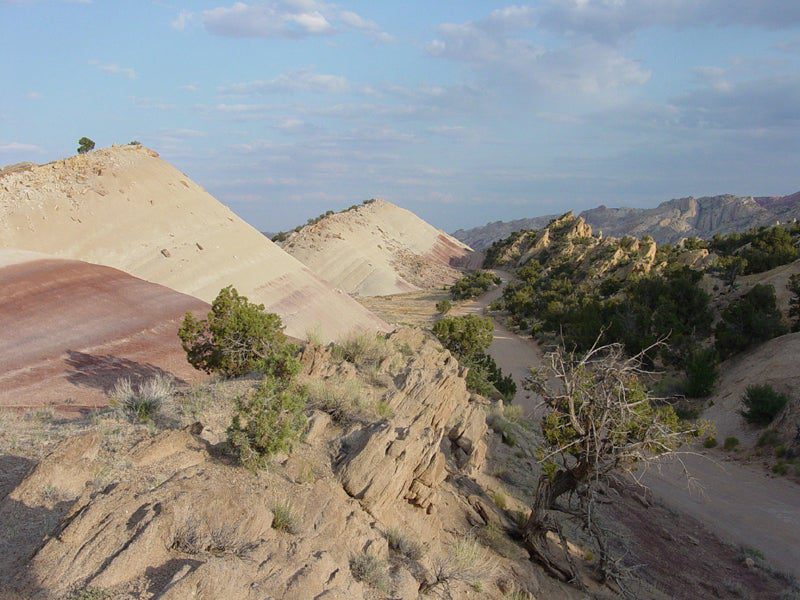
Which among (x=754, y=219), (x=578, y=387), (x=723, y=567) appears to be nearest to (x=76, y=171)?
(x=578, y=387)

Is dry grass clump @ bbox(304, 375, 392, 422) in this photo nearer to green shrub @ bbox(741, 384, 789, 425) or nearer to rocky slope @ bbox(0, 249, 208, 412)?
rocky slope @ bbox(0, 249, 208, 412)

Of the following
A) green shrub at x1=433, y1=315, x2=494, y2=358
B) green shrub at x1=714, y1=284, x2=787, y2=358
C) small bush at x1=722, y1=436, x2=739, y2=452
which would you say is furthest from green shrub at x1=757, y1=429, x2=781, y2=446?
green shrub at x1=433, y1=315, x2=494, y2=358

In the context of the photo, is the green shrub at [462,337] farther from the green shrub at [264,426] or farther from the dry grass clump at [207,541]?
the dry grass clump at [207,541]

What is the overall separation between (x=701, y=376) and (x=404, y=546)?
65.7 ft

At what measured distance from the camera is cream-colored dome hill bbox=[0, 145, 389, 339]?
24.4 meters

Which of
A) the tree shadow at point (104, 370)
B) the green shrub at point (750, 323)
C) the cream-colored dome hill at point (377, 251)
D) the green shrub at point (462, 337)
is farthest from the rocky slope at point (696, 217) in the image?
the tree shadow at point (104, 370)

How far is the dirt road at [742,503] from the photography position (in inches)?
546

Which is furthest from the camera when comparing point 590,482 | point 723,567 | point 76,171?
point 76,171

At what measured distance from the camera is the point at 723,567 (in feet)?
40.3

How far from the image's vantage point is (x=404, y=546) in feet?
25.6

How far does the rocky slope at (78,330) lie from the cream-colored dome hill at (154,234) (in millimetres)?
2806

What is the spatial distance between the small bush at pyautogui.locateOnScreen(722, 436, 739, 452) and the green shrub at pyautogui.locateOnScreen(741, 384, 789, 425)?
1020mm

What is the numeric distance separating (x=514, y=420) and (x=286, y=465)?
33.5 ft

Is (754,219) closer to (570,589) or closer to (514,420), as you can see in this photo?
(514,420)
